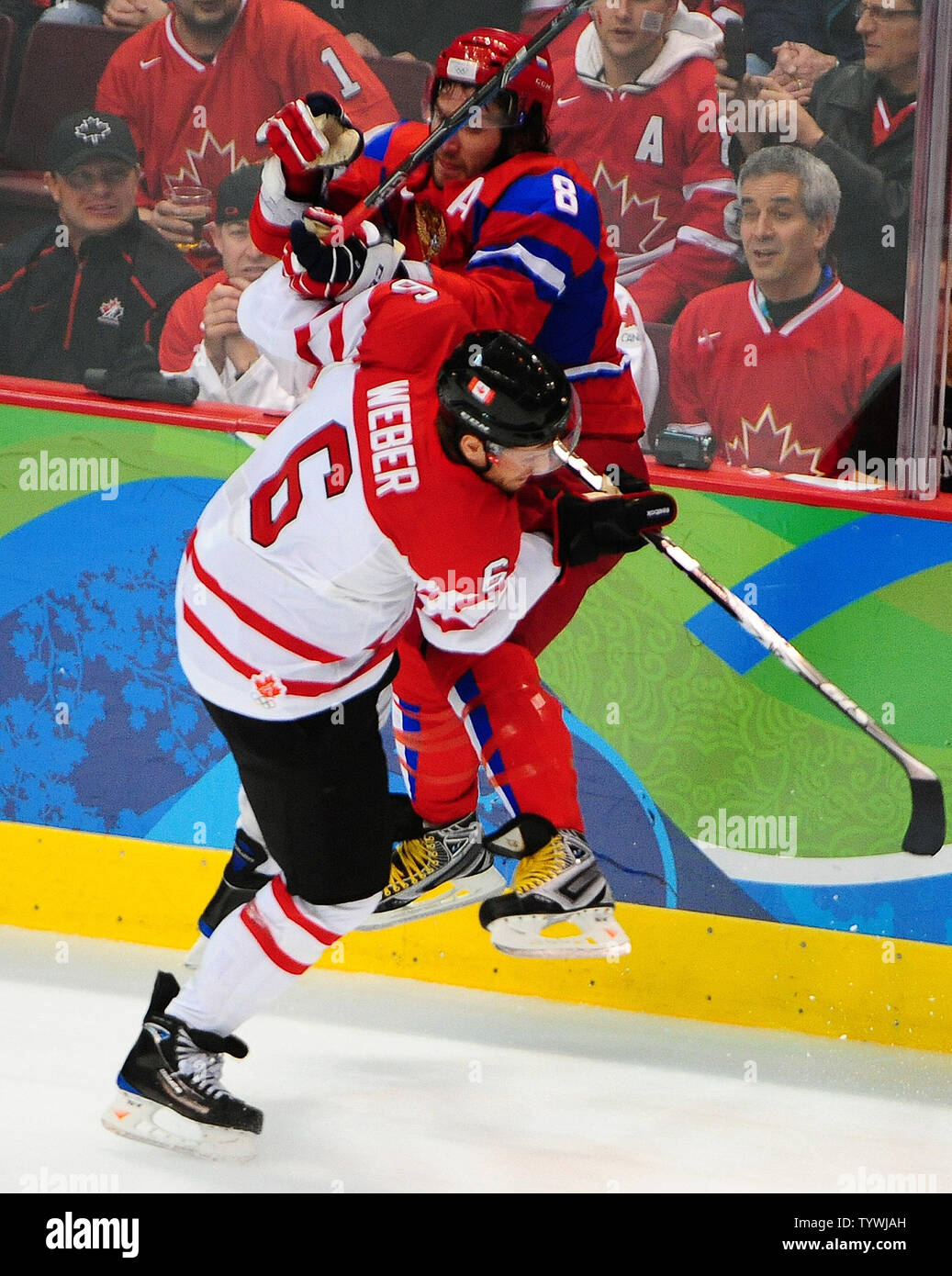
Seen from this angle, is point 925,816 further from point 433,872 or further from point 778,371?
point 778,371

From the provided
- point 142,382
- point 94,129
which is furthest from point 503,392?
point 94,129

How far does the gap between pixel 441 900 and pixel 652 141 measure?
1.58 m

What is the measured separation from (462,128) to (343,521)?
73cm

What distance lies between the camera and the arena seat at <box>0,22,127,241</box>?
147 inches

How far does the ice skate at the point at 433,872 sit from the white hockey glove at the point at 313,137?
3.83 ft

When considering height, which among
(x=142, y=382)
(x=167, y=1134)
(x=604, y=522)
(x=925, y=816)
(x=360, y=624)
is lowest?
(x=167, y=1134)

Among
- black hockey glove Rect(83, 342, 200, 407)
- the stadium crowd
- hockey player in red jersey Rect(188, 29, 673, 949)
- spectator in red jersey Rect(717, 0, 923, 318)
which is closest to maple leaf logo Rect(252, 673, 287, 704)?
hockey player in red jersey Rect(188, 29, 673, 949)

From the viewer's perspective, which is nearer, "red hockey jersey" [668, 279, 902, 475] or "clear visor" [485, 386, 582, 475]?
"clear visor" [485, 386, 582, 475]

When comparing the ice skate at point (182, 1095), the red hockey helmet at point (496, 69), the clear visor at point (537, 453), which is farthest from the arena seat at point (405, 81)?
the ice skate at point (182, 1095)

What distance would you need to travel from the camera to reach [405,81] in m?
3.54

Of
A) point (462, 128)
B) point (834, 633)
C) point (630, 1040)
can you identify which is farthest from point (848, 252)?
point (630, 1040)

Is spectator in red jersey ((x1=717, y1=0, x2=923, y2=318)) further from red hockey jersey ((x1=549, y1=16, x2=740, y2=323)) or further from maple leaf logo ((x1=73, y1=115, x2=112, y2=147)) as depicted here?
maple leaf logo ((x1=73, y1=115, x2=112, y2=147))

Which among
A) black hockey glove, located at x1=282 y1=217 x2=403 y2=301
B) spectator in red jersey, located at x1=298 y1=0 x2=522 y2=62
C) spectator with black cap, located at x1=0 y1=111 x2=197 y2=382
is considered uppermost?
spectator in red jersey, located at x1=298 y1=0 x2=522 y2=62

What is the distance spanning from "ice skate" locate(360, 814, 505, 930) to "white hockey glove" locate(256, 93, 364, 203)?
117 centimetres
